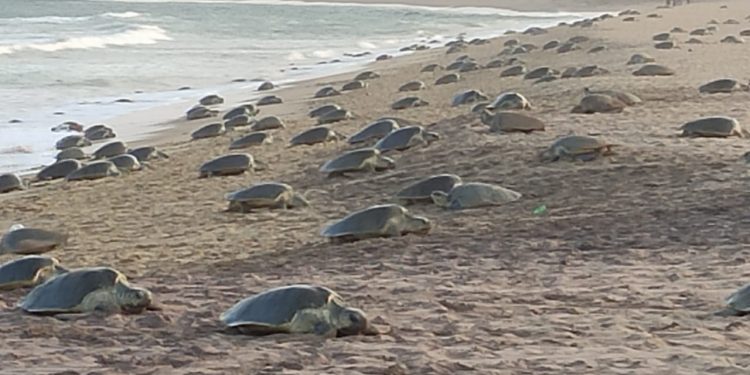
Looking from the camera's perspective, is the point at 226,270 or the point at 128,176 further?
the point at 128,176

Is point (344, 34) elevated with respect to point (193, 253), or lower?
lower

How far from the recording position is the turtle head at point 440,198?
7.47 m

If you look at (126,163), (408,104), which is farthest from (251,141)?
(408,104)

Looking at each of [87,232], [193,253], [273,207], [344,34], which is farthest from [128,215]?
[344,34]

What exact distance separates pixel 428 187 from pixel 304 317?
321cm

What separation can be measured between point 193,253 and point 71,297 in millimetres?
1802

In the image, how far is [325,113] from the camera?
1399 centimetres

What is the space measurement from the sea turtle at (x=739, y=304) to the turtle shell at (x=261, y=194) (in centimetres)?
406

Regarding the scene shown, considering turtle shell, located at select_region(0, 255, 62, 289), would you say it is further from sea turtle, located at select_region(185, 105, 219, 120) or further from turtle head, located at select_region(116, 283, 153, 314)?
sea turtle, located at select_region(185, 105, 219, 120)

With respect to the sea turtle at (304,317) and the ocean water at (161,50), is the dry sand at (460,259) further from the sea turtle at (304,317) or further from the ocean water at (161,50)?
the ocean water at (161,50)

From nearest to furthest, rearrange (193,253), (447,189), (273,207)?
(193,253)
(447,189)
(273,207)

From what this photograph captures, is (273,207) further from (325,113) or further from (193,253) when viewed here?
(325,113)

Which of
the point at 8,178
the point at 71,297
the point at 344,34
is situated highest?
the point at 71,297

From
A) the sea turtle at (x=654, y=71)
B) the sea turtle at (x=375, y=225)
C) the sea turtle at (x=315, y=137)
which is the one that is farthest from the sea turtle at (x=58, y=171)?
the sea turtle at (x=654, y=71)
